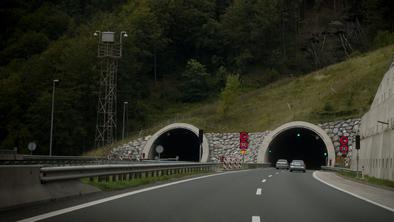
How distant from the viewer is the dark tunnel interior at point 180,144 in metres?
68.1

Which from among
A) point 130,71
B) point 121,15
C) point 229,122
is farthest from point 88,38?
point 229,122

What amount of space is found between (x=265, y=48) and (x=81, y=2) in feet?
137

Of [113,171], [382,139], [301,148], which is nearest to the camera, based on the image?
[113,171]

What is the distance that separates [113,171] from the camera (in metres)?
18.8

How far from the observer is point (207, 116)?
73250mm

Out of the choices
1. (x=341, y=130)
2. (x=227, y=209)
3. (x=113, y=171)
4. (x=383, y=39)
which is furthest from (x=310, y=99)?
(x=227, y=209)

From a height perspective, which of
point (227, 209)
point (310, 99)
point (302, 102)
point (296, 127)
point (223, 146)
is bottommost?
point (227, 209)

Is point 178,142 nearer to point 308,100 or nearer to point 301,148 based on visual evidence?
point 308,100

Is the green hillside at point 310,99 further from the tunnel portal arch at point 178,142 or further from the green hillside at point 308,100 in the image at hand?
the tunnel portal arch at point 178,142

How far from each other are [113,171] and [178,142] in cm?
5569

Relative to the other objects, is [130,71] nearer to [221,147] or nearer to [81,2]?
[221,147]

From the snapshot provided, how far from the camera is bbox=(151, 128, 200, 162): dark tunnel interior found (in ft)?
224

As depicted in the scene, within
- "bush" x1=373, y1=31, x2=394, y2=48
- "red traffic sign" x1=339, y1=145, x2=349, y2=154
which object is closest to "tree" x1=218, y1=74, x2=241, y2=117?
"red traffic sign" x1=339, y1=145, x2=349, y2=154

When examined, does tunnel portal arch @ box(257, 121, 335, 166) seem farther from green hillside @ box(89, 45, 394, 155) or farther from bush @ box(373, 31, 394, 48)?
bush @ box(373, 31, 394, 48)
